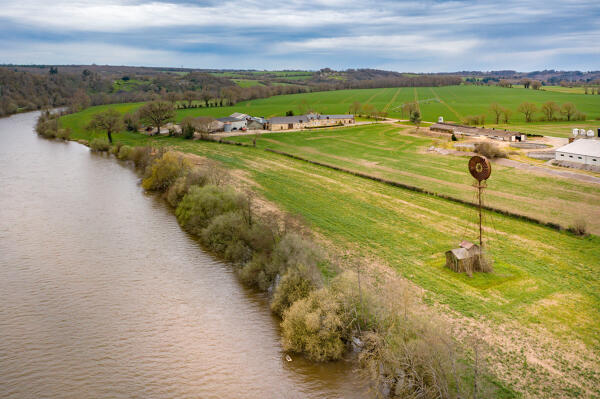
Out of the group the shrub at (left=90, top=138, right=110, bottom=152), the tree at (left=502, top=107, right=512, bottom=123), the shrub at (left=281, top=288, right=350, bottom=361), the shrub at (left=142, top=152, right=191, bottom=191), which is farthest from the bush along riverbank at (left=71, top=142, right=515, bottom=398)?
the tree at (left=502, top=107, right=512, bottom=123)

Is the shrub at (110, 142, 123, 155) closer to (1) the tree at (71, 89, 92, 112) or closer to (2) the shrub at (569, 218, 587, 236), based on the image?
(1) the tree at (71, 89, 92, 112)

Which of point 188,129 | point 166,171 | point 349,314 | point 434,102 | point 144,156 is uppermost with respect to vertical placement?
point 434,102

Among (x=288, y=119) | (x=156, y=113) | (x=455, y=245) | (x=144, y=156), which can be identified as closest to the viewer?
(x=455, y=245)

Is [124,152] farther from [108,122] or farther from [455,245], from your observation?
[455,245]

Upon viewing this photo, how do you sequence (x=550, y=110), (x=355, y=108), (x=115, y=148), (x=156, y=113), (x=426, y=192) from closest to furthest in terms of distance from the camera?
(x=426, y=192) < (x=115, y=148) < (x=156, y=113) < (x=550, y=110) < (x=355, y=108)

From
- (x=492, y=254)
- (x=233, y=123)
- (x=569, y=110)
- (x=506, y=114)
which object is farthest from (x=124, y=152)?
(x=569, y=110)

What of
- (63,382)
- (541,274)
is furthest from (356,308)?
(63,382)

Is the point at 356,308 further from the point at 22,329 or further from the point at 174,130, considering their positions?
the point at 174,130
